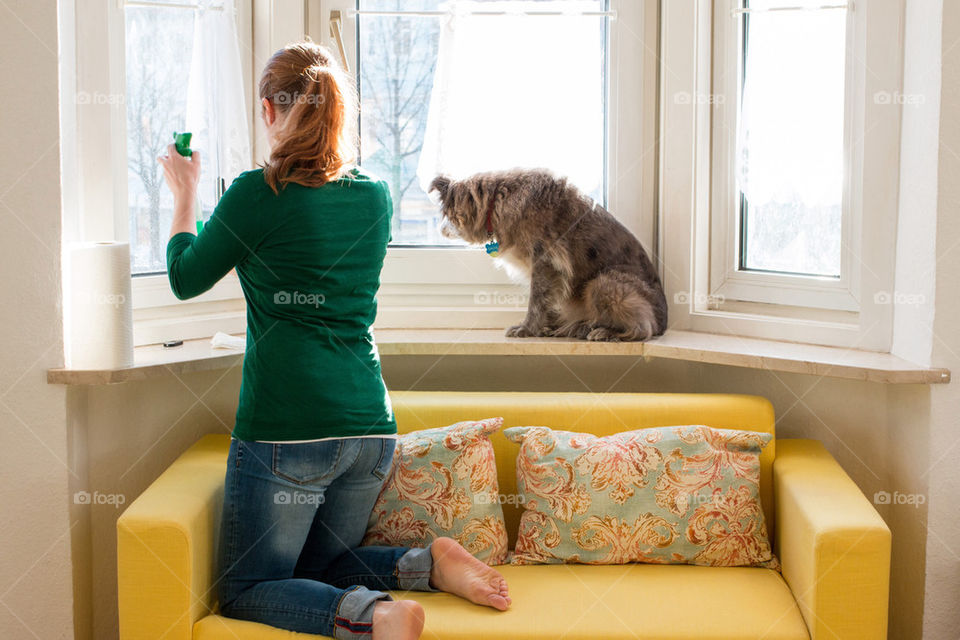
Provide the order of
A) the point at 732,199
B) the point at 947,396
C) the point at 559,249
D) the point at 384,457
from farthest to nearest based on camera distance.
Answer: the point at 732,199
the point at 559,249
the point at 947,396
the point at 384,457

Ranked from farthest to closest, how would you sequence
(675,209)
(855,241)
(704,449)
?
(675,209)
(855,241)
(704,449)

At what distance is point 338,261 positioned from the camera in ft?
6.12

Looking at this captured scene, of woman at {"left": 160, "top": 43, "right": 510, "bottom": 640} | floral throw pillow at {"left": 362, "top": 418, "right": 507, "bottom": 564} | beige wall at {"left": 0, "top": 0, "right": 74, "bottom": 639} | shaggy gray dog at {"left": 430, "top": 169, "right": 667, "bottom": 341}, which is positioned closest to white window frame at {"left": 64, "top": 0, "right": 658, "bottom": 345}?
shaggy gray dog at {"left": 430, "top": 169, "right": 667, "bottom": 341}

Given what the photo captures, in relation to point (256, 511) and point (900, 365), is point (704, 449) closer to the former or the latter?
point (900, 365)

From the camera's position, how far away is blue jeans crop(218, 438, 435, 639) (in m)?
1.86

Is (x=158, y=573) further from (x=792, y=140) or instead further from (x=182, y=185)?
(x=792, y=140)

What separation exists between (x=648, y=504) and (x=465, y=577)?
487 millimetres

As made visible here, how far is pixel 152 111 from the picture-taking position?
257 cm

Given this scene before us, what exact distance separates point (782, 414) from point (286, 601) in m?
1.50

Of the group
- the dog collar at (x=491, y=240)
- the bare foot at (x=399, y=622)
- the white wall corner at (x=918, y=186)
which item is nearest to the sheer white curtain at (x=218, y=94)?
the dog collar at (x=491, y=240)

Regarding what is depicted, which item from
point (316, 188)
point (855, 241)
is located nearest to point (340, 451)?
point (316, 188)

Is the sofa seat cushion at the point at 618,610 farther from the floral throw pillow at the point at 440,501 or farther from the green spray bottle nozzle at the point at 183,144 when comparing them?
the green spray bottle nozzle at the point at 183,144

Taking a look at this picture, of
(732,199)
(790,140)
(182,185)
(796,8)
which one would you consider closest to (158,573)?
(182,185)

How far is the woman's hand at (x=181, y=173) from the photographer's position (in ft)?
6.80
